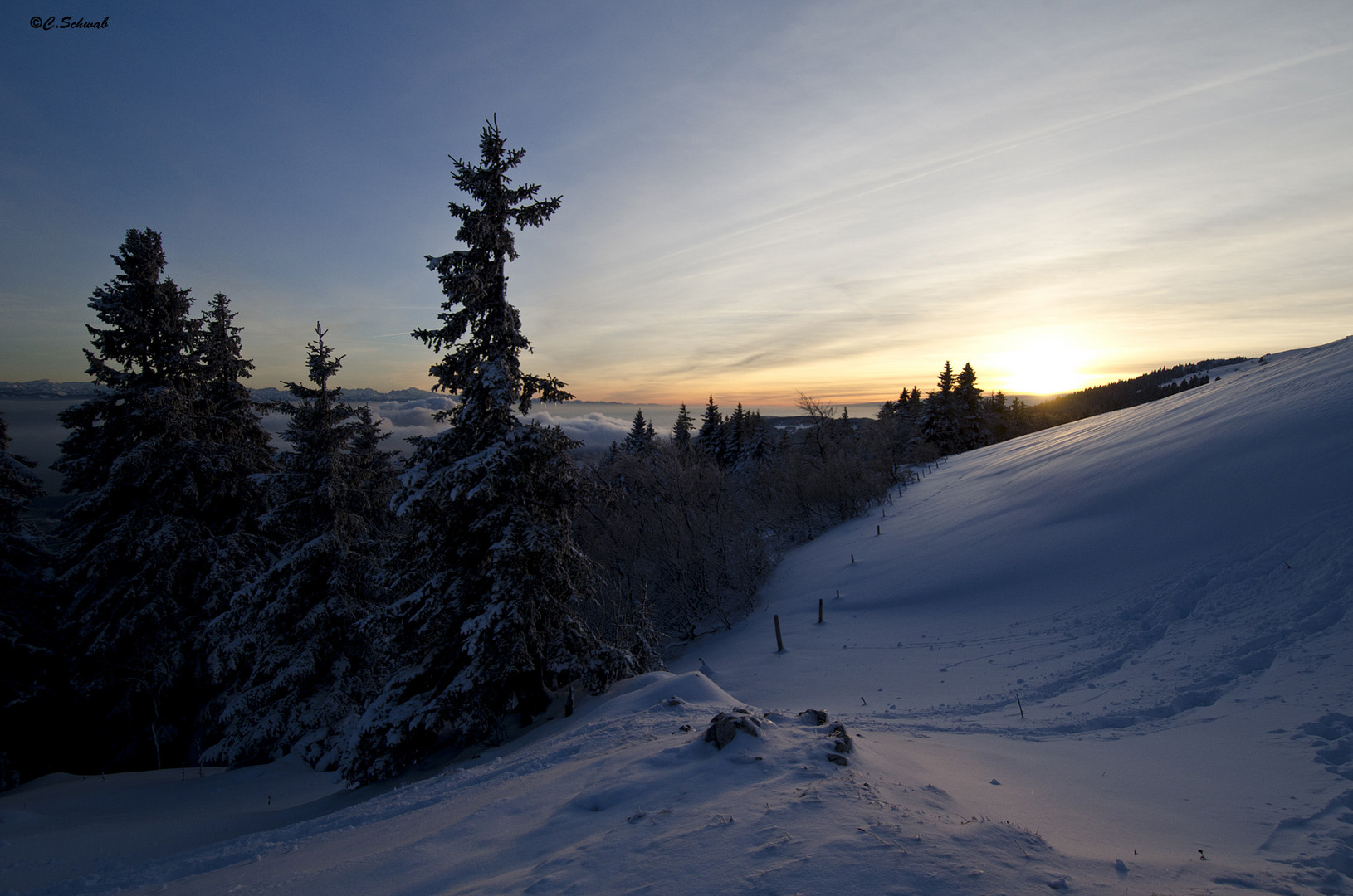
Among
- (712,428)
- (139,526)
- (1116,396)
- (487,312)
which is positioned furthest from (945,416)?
(1116,396)

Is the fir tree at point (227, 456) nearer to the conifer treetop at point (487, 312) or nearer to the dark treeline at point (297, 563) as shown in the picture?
the dark treeline at point (297, 563)

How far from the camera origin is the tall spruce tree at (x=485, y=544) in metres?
10.7

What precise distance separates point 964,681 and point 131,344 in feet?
81.5

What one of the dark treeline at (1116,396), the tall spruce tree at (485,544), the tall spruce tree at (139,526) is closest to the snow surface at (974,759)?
the tall spruce tree at (485,544)

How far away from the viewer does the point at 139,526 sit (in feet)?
53.6

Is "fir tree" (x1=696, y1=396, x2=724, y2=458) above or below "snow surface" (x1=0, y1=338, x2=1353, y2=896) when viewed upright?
above

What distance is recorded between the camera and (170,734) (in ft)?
55.8

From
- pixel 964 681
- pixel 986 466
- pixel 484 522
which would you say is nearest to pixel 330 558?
pixel 484 522

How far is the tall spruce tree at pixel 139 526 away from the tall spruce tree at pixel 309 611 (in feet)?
7.94

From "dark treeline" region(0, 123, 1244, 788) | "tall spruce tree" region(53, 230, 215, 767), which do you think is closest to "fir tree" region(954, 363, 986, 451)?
"dark treeline" region(0, 123, 1244, 788)

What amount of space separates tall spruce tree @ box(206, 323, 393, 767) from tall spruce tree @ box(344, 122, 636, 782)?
14.3 ft

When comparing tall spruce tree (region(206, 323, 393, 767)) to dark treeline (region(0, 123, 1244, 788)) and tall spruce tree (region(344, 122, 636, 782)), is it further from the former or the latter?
tall spruce tree (region(344, 122, 636, 782))

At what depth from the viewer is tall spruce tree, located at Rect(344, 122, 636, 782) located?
10.7m

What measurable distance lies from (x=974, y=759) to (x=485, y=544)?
9.31 m
